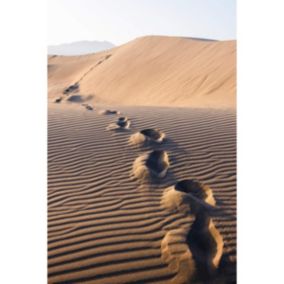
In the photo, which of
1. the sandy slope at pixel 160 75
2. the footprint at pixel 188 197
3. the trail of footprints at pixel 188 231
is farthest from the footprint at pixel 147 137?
the sandy slope at pixel 160 75

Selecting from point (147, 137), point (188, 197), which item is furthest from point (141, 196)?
point (147, 137)

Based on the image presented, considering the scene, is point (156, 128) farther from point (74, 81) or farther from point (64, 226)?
point (74, 81)

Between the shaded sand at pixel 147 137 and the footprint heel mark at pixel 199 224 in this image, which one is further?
the shaded sand at pixel 147 137

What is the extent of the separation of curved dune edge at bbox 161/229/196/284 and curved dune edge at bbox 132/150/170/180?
112 cm

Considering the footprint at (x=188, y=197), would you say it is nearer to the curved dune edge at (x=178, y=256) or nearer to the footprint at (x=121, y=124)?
the curved dune edge at (x=178, y=256)

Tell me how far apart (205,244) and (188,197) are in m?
0.64

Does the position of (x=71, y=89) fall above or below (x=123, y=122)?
above

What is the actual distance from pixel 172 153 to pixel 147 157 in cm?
39

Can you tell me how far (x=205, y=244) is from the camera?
3.25 m

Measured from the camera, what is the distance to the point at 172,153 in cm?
494

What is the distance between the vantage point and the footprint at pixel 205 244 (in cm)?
295

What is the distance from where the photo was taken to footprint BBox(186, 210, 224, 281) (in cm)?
295

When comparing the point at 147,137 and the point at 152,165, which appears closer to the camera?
the point at 152,165

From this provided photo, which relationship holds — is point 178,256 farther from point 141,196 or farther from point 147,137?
point 147,137
